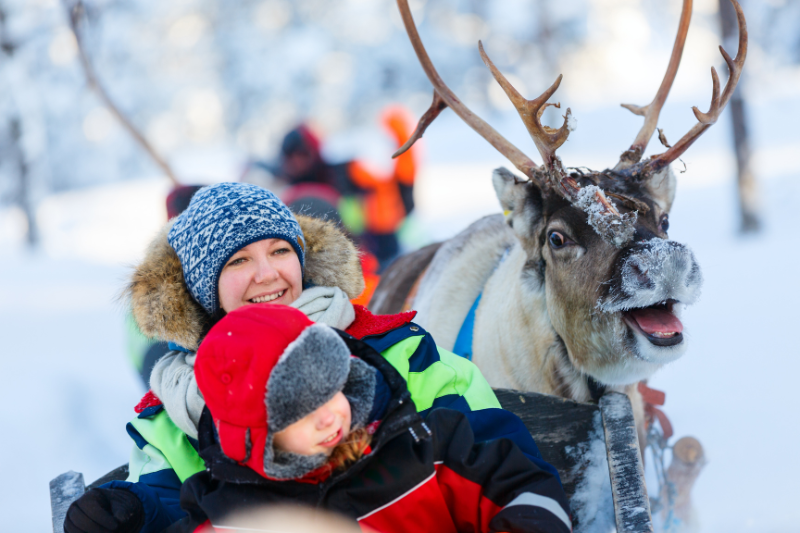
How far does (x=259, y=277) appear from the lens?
206 cm

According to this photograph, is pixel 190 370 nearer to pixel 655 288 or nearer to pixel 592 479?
pixel 592 479

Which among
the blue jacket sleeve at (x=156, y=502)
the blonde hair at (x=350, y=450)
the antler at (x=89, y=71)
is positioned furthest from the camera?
the antler at (x=89, y=71)

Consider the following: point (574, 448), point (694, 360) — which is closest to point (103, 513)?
point (574, 448)

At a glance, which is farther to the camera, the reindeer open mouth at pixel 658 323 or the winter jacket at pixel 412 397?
the reindeer open mouth at pixel 658 323

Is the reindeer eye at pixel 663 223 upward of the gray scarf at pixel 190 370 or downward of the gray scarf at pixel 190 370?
upward

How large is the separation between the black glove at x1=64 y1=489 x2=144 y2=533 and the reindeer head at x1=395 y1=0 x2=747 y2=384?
155 cm

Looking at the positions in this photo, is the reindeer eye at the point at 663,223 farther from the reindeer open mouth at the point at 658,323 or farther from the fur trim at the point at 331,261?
the fur trim at the point at 331,261

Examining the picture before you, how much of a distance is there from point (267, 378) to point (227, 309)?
77cm

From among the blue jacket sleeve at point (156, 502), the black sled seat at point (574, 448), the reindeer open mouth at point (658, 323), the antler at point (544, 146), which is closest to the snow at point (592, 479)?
the black sled seat at point (574, 448)

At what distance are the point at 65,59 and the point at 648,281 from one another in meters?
16.9

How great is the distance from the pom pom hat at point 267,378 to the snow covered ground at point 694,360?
1.11 meters

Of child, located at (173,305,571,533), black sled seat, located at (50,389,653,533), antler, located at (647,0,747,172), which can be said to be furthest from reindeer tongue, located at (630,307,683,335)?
child, located at (173,305,571,533)

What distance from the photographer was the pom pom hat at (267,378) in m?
1.39

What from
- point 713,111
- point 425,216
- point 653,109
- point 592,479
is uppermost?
point 425,216
